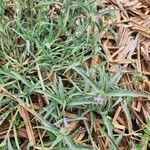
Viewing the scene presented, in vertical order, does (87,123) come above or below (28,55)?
below

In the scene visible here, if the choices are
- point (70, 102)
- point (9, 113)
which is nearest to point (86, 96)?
point (70, 102)

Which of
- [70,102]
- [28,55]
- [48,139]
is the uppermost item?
[28,55]

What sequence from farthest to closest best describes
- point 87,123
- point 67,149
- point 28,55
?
point 28,55 < point 87,123 < point 67,149

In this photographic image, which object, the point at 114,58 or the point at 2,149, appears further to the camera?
the point at 114,58

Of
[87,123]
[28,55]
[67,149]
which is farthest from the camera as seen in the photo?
[28,55]

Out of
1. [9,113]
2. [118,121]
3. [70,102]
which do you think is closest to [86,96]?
[70,102]

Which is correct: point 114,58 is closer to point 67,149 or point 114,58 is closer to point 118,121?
point 118,121
